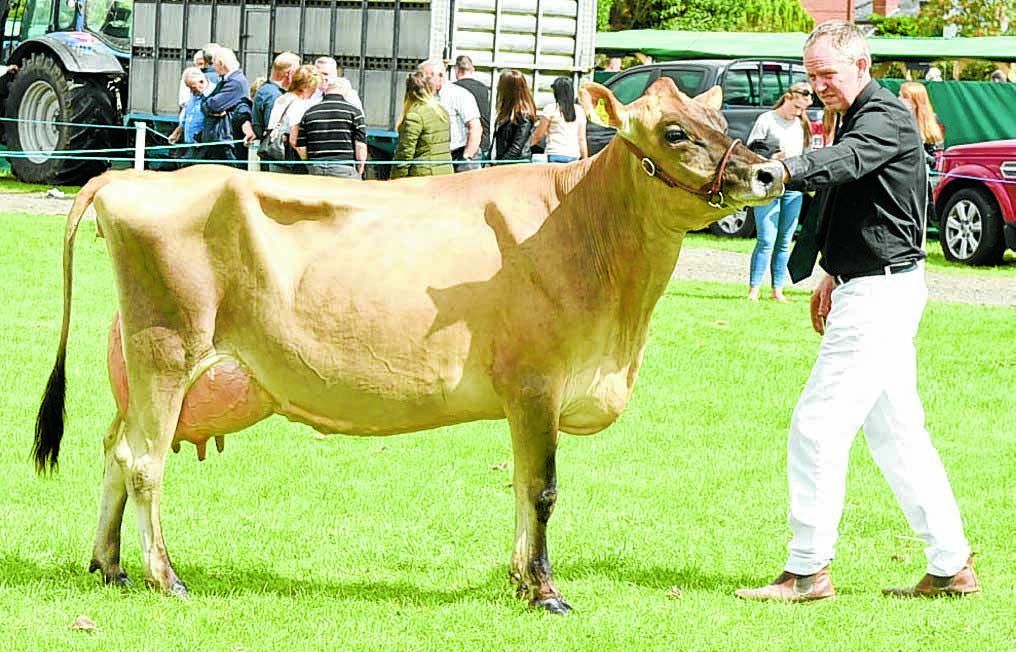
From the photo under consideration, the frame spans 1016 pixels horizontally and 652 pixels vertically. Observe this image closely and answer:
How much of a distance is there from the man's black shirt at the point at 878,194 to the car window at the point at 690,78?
15.7m

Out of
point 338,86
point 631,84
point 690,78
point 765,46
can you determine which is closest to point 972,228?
point 690,78

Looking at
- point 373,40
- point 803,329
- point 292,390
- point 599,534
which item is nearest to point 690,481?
point 599,534

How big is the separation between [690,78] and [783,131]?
7.03 m

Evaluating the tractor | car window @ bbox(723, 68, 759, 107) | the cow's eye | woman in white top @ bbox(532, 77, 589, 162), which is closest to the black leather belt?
the cow's eye

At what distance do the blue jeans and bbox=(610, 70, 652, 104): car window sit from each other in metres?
6.93

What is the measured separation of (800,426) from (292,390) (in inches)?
79.5

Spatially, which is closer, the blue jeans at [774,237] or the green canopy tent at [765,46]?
the blue jeans at [774,237]

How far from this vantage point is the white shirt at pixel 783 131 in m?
15.4

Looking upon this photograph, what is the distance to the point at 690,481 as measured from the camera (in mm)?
8805

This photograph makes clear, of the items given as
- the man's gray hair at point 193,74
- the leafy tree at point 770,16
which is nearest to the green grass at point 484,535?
the man's gray hair at point 193,74

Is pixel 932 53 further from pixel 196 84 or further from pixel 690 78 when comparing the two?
pixel 196 84

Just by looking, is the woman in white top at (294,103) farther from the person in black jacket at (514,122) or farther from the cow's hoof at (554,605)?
the cow's hoof at (554,605)

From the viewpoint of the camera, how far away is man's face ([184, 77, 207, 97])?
20.8 meters

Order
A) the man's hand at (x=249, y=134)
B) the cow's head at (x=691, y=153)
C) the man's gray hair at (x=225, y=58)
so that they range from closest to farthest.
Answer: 1. the cow's head at (x=691, y=153)
2. the man's hand at (x=249, y=134)
3. the man's gray hair at (x=225, y=58)
